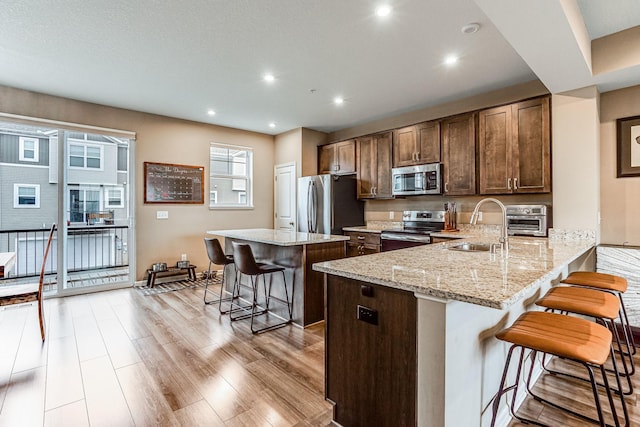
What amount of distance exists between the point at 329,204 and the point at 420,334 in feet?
12.2

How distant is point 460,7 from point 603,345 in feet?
7.39

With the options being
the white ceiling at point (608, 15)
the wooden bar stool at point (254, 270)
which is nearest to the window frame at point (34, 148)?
→ the wooden bar stool at point (254, 270)

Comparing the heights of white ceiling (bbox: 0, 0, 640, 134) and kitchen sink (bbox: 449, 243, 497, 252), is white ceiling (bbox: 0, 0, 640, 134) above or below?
above

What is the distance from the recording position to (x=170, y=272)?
16.1ft

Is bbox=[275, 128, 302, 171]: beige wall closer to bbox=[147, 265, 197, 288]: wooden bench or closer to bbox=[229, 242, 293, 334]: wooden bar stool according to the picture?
bbox=[147, 265, 197, 288]: wooden bench

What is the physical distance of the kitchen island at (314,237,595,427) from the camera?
1.24 m

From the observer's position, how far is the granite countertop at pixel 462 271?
1.17 metres

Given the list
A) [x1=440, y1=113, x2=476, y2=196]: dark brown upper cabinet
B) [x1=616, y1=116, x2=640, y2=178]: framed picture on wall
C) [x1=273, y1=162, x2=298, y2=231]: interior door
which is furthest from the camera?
[x1=273, y1=162, x2=298, y2=231]: interior door

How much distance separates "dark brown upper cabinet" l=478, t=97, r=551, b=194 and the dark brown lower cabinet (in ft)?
9.19

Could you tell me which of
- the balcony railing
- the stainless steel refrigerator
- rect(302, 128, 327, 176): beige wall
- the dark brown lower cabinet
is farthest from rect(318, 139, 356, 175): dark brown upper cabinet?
the dark brown lower cabinet

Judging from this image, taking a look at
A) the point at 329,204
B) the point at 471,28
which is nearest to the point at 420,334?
the point at 471,28

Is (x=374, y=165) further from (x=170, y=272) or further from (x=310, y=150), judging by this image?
(x=170, y=272)

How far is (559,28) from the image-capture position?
202 centimetres

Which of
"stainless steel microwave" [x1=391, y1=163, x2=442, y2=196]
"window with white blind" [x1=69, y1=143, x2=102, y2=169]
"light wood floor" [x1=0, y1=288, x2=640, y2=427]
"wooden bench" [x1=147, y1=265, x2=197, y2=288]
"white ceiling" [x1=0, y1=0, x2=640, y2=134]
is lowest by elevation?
"light wood floor" [x1=0, y1=288, x2=640, y2=427]
